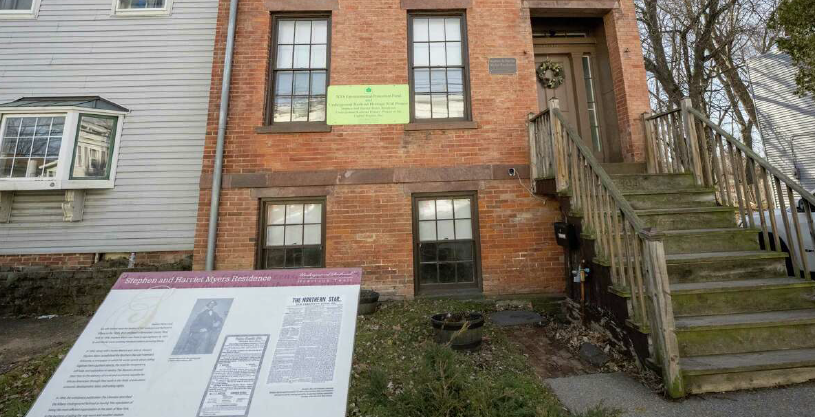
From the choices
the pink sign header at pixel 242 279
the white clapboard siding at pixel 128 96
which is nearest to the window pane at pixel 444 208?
the pink sign header at pixel 242 279

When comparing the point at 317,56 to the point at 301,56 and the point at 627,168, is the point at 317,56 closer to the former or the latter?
the point at 301,56

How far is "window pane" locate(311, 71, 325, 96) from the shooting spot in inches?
227

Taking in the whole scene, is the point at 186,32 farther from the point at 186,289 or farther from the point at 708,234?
the point at 708,234

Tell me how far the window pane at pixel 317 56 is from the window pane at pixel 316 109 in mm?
610

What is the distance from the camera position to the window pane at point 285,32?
5.96 meters

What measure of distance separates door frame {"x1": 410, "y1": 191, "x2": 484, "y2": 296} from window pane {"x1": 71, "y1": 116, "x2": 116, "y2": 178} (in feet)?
17.1

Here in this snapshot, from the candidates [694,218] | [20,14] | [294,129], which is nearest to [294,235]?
[294,129]

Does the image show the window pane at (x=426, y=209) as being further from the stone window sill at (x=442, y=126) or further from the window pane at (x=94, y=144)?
the window pane at (x=94, y=144)

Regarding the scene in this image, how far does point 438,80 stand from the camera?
5.84m

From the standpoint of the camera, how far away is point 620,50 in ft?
19.2

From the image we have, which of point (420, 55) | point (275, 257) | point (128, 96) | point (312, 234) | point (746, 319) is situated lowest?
point (746, 319)

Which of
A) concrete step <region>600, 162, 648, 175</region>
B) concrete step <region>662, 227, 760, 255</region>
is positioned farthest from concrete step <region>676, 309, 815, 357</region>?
concrete step <region>600, 162, 648, 175</region>

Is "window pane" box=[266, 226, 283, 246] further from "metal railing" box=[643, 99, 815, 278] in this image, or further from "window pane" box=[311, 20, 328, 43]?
"metal railing" box=[643, 99, 815, 278]

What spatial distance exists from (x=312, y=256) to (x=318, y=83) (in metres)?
2.88
